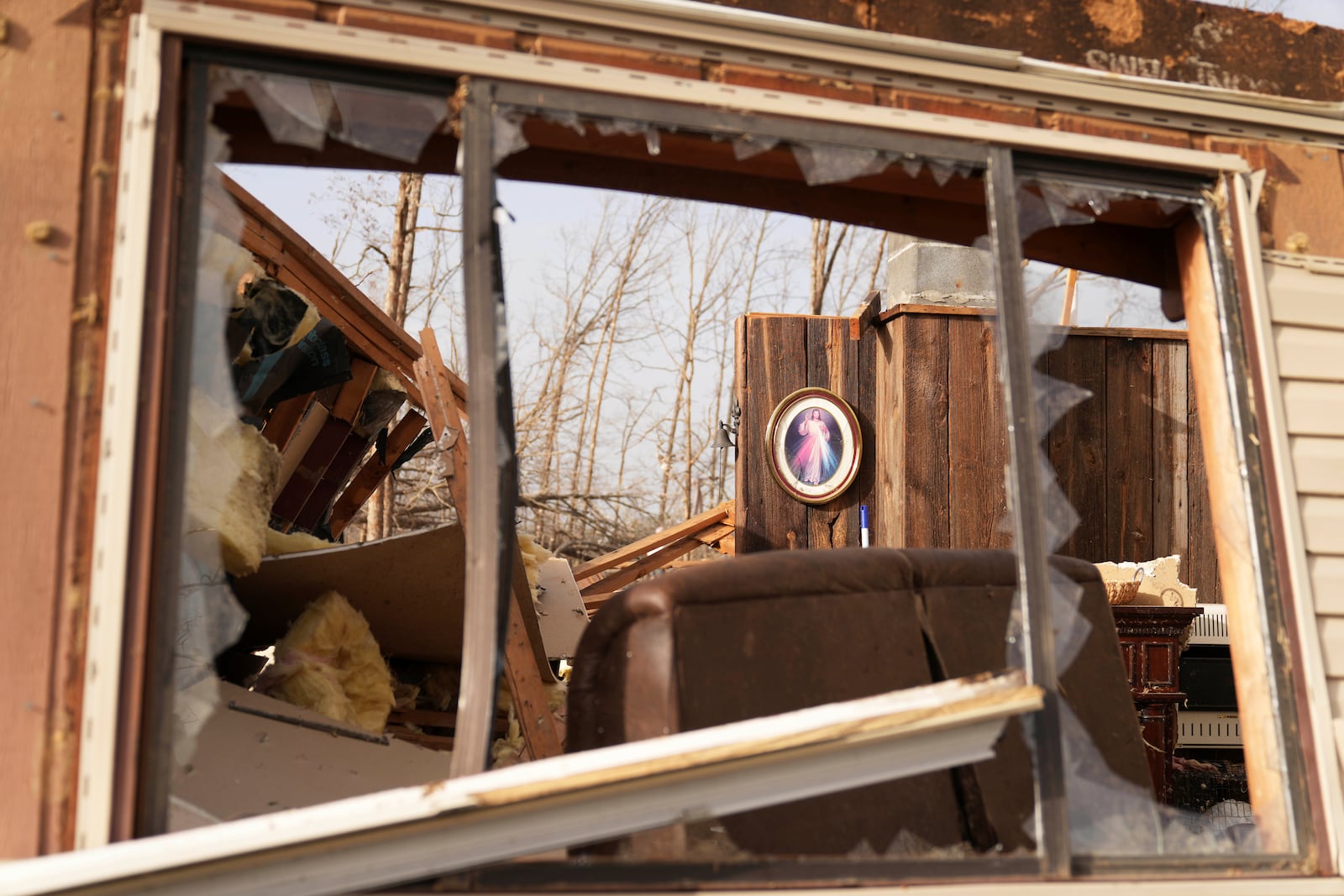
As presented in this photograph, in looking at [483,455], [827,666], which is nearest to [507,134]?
[483,455]

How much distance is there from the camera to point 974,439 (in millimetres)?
6188

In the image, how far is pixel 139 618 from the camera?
6.12 feet

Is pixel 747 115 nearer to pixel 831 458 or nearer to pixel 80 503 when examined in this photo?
pixel 80 503

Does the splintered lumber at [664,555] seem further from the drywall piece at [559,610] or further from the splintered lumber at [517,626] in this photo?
the splintered lumber at [517,626]

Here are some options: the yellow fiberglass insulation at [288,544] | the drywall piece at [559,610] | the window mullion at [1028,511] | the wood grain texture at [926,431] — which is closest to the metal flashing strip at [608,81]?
the window mullion at [1028,511]

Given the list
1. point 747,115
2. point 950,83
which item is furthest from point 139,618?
point 950,83

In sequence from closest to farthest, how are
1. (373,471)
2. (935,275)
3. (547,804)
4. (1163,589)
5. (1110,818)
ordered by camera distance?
(547,804) → (1110,818) → (1163,589) → (373,471) → (935,275)

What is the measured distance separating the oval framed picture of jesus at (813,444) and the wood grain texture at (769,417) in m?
0.07

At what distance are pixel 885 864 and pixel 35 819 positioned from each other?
5.14 feet

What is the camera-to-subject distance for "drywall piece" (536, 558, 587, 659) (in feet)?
16.4

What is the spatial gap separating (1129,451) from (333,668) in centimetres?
488

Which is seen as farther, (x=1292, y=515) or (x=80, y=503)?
(x=1292, y=515)

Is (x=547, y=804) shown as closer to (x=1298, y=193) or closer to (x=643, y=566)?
(x=1298, y=193)

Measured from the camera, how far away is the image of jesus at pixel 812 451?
6512mm
